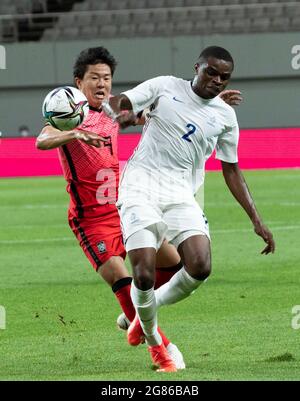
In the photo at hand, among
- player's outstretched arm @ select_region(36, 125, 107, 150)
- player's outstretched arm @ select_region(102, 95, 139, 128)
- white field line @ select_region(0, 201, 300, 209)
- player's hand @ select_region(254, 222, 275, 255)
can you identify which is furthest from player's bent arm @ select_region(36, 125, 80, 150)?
white field line @ select_region(0, 201, 300, 209)

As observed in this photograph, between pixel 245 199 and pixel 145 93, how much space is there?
1.08m

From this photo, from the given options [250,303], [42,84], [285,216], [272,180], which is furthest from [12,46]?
[250,303]

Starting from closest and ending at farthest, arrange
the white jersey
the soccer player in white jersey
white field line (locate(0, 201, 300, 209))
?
the soccer player in white jersey, the white jersey, white field line (locate(0, 201, 300, 209))

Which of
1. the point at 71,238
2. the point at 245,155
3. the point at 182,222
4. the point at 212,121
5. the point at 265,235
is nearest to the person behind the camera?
the point at 182,222

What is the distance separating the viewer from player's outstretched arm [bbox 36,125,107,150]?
22.1ft

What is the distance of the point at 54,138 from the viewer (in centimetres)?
706

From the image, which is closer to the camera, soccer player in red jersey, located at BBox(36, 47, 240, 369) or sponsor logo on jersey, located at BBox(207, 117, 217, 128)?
sponsor logo on jersey, located at BBox(207, 117, 217, 128)

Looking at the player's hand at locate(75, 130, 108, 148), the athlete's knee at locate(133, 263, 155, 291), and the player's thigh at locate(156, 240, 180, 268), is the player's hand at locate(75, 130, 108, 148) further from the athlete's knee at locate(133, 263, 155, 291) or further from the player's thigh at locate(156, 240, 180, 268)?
the player's thigh at locate(156, 240, 180, 268)

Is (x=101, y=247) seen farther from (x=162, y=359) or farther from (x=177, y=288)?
(x=162, y=359)

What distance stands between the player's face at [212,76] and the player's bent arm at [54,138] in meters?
0.95

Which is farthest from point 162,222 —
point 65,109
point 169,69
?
point 169,69

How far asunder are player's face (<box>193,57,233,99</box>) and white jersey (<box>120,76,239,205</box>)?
117mm

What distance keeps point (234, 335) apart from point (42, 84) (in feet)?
86.7

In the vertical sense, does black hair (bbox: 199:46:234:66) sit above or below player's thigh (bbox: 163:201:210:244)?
above
